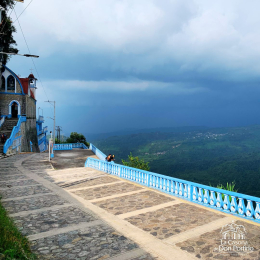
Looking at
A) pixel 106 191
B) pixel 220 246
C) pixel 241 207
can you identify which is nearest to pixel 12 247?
pixel 220 246

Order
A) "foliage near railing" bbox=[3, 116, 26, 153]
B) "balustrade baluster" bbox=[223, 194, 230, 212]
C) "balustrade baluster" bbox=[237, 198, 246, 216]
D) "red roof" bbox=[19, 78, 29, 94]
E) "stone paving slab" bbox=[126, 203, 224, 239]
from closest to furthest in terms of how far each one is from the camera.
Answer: "stone paving slab" bbox=[126, 203, 224, 239], "balustrade baluster" bbox=[237, 198, 246, 216], "balustrade baluster" bbox=[223, 194, 230, 212], "foliage near railing" bbox=[3, 116, 26, 153], "red roof" bbox=[19, 78, 29, 94]

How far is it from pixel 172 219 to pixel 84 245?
2910 mm

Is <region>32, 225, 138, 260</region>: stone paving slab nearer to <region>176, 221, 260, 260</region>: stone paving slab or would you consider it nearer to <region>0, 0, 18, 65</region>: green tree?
<region>176, 221, 260, 260</region>: stone paving slab

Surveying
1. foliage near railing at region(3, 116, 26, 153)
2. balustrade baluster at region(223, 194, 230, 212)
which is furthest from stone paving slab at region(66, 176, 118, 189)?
foliage near railing at region(3, 116, 26, 153)

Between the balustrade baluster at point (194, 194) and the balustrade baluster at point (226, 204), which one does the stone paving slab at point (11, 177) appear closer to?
the balustrade baluster at point (194, 194)

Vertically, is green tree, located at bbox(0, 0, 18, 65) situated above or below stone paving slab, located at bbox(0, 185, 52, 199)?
above

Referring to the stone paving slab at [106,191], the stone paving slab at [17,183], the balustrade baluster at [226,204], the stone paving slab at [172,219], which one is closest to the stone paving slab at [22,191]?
the stone paving slab at [17,183]

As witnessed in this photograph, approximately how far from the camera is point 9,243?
485 centimetres

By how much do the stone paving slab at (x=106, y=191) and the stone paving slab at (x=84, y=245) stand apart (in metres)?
3.46

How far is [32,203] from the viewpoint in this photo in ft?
29.1

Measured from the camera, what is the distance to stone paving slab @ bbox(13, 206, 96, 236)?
6.58 meters

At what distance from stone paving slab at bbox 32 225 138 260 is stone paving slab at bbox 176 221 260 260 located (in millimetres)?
1406

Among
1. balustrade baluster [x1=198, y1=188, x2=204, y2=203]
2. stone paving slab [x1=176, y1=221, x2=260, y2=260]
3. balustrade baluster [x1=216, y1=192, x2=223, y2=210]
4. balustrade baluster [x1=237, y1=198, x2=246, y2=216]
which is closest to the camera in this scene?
stone paving slab [x1=176, y1=221, x2=260, y2=260]

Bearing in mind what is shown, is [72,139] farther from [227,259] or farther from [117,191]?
[227,259]
